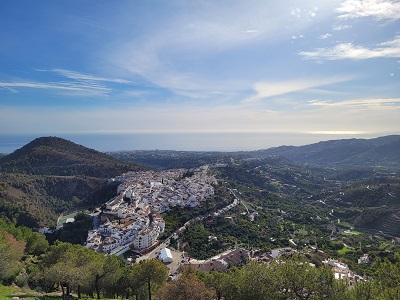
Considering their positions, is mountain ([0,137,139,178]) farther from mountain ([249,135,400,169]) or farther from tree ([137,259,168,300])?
mountain ([249,135,400,169])

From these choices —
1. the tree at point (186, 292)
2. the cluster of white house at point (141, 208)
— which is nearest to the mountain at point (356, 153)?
the cluster of white house at point (141, 208)

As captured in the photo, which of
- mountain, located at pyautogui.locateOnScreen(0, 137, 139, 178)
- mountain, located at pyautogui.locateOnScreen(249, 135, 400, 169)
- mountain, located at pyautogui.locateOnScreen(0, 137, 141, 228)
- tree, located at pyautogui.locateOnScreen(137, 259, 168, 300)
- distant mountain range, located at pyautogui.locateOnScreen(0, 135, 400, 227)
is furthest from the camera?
mountain, located at pyautogui.locateOnScreen(249, 135, 400, 169)

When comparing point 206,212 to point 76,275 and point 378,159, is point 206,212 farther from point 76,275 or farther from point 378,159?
point 378,159

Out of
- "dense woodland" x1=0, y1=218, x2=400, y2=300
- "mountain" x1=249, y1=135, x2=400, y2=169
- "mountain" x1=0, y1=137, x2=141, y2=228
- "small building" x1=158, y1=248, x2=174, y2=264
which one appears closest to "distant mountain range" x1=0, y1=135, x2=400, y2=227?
"mountain" x1=0, y1=137, x2=141, y2=228

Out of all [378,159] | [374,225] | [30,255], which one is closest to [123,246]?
[30,255]

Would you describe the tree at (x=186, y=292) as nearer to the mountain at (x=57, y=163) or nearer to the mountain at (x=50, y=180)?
the mountain at (x=50, y=180)

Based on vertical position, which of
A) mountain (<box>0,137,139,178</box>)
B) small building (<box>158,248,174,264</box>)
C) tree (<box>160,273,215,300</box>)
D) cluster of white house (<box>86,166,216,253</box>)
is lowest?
small building (<box>158,248,174,264</box>)

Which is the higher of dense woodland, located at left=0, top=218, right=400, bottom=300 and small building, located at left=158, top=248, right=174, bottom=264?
dense woodland, located at left=0, top=218, right=400, bottom=300
